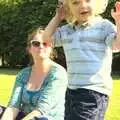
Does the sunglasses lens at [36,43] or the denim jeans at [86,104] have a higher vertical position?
the sunglasses lens at [36,43]

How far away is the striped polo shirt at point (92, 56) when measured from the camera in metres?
4.46

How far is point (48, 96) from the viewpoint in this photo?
4.88 metres

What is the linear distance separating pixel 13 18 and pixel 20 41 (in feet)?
7.02

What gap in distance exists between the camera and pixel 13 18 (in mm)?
42781

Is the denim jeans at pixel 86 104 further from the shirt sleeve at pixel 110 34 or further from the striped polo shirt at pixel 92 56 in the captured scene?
the shirt sleeve at pixel 110 34

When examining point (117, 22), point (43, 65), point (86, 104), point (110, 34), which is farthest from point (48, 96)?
point (117, 22)

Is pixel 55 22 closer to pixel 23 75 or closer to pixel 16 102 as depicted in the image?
pixel 23 75

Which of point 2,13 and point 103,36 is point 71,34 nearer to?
point 103,36

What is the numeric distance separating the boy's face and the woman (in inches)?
22.4

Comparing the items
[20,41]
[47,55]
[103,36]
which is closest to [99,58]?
[103,36]

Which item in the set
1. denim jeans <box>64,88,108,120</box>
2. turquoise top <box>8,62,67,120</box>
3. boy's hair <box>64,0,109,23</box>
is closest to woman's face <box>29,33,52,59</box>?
turquoise top <box>8,62,67,120</box>

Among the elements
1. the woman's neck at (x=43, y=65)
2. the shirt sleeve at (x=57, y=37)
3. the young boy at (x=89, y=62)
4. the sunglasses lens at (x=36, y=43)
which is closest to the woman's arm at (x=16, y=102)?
the woman's neck at (x=43, y=65)

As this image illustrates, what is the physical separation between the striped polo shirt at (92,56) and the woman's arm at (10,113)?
0.74 metres

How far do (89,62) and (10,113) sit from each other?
99 centimetres
